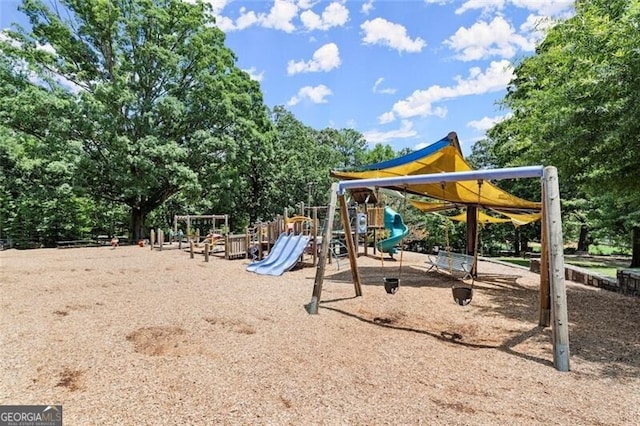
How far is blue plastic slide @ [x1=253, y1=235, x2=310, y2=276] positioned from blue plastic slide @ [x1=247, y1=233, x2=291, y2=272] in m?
0.06

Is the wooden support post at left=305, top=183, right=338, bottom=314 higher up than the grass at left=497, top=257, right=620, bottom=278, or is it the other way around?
the wooden support post at left=305, top=183, right=338, bottom=314

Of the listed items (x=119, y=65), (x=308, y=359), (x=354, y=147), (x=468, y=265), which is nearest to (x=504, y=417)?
(x=308, y=359)

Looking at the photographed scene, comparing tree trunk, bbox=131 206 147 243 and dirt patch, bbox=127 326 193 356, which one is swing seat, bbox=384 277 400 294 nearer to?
dirt patch, bbox=127 326 193 356

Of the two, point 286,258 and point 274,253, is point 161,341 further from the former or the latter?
point 274,253

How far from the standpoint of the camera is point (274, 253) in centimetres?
Result: 1052

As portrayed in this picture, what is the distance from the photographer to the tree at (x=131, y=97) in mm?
17812

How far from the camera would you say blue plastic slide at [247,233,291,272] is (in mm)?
10125

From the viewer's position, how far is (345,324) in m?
5.11

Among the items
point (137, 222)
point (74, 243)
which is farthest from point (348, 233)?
point (74, 243)

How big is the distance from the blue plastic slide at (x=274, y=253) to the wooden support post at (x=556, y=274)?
284 inches

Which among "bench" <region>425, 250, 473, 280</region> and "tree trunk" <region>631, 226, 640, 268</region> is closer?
"bench" <region>425, 250, 473, 280</region>

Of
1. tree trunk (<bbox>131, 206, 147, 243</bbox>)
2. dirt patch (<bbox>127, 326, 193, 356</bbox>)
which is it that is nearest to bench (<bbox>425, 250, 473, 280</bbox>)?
dirt patch (<bbox>127, 326, 193, 356</bbox>)

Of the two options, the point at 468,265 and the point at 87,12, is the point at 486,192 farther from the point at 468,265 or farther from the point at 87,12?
the point at 87,12

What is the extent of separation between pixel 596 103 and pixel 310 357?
15.6 feet
